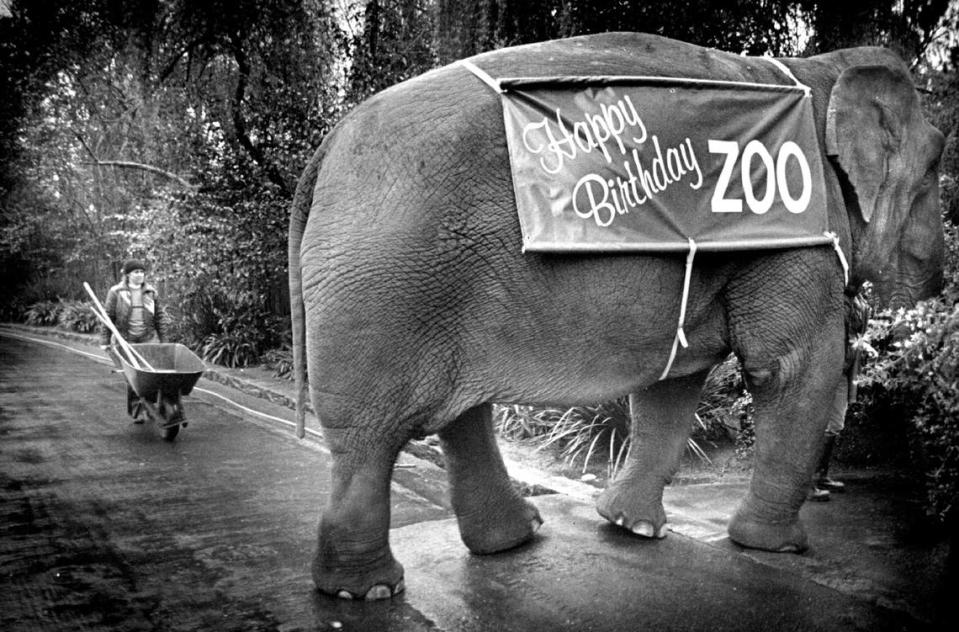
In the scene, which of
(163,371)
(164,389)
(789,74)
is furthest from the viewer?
(164,389)

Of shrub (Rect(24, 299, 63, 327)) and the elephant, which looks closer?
the elephant

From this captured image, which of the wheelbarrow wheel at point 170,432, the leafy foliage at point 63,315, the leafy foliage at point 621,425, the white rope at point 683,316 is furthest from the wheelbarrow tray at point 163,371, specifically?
the leafy foliage at point 63,315

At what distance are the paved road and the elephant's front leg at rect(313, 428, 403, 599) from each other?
0.09 m

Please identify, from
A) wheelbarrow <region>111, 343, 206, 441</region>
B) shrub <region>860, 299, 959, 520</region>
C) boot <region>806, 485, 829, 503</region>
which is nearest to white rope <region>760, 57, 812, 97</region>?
shrub <region>860, 299, 959, 520</region>

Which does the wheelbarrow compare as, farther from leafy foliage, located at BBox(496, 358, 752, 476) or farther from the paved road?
leafy foliage, located at BBox(496, 358, 752, 476)

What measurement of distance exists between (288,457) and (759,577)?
4212 millimetres

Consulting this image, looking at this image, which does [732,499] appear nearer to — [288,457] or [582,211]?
[582,211]

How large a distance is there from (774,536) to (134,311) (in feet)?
23.2

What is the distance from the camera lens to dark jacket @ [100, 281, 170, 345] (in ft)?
28.9

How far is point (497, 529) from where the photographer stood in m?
4.25

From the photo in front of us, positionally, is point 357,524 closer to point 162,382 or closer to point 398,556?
point 398,556

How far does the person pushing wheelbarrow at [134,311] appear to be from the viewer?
8805 millimetres

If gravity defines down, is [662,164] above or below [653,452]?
above

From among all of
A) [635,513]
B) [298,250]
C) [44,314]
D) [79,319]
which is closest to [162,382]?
[298,250]
